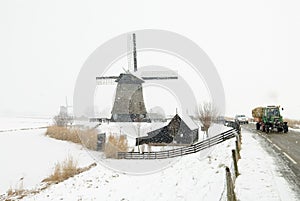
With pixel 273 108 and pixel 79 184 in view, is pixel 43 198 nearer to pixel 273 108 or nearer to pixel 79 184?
pixel 79 184

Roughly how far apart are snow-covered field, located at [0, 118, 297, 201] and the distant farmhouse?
1045 cm

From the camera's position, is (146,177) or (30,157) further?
(30,157)

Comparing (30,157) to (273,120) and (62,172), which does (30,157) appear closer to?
(62,172)

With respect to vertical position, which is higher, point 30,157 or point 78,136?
point 78,136

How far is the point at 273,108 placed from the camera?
2705cm

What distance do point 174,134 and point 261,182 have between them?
28.4m

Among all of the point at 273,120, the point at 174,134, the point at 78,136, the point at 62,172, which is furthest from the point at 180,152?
the point at 78,136

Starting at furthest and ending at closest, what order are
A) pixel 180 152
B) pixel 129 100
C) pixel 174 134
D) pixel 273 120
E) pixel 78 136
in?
pixel 129 100
pixel 174 134
pixel 78 136
pixel 273 120
pixel 180 152

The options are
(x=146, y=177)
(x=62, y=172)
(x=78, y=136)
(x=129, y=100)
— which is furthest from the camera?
(x=129, y=100)

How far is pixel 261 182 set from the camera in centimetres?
820

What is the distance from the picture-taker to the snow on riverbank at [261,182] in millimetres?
7031

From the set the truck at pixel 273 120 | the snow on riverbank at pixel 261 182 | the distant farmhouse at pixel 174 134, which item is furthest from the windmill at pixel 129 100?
the snow on riverbank at pixel 261 182

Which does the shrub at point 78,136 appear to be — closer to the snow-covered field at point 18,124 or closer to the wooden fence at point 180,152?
the wooden fence at point 180,152

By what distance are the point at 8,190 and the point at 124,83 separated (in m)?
30.0
